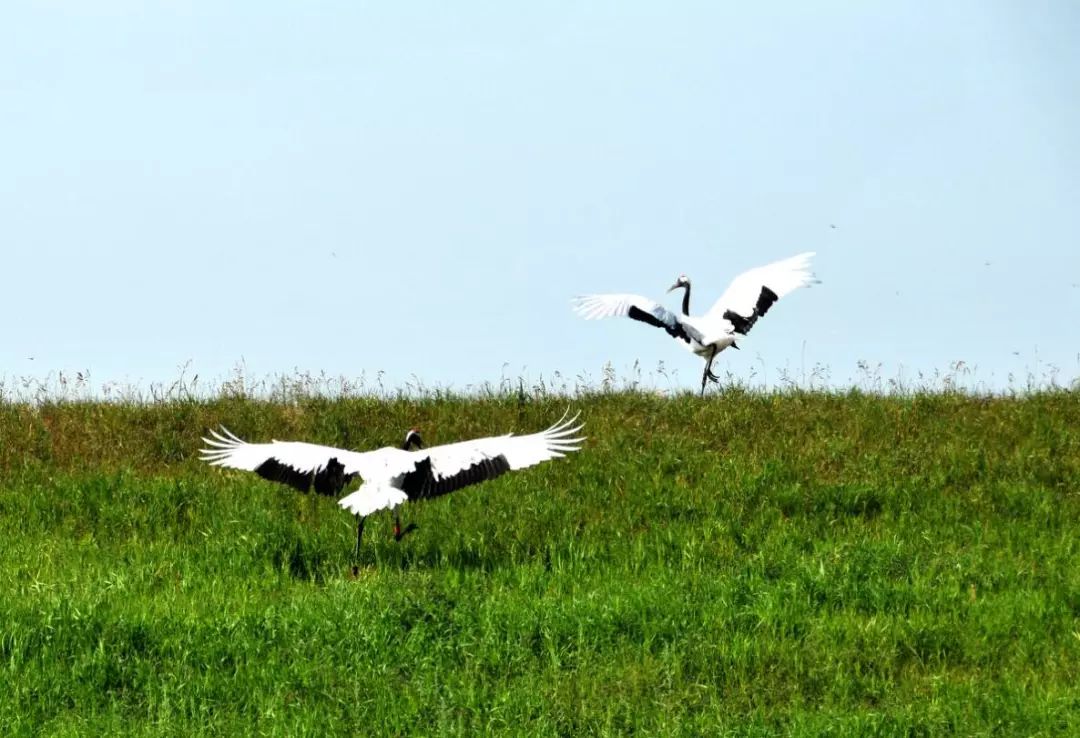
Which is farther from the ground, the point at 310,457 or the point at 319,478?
the point at 310,457

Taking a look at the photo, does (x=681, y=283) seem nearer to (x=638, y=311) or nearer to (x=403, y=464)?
(x=638, y=311)

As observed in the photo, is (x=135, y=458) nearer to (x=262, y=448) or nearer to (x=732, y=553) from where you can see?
(x=262, y=448)

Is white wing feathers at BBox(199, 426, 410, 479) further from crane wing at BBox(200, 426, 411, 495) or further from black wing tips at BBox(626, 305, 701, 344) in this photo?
black wing tips at BBox(626, 305, 701, 344)

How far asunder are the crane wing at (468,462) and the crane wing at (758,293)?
6.23 meters

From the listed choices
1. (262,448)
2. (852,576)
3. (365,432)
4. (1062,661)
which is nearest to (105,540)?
(262,448)

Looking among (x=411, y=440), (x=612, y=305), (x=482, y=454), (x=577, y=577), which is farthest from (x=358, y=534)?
(x=612, y=305)

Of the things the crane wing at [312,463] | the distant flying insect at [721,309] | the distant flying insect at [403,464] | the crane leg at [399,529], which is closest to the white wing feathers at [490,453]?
the distant flying insect at [403,464]

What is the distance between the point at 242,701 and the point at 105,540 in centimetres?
470

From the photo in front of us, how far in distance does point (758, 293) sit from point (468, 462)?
7.22m

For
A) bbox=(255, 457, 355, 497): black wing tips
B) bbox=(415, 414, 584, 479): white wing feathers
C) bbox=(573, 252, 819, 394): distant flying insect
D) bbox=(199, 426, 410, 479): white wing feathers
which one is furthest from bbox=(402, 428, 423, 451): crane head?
bbox=(573, 252, 819, 394): distant flying insect

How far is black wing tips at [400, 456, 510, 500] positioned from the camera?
1140cm

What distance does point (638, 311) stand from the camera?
1722 centimetres

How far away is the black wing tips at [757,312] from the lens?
696 inches

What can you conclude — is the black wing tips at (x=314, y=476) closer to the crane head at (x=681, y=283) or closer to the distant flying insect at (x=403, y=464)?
the distant flying insect at (x=403, y=464)
